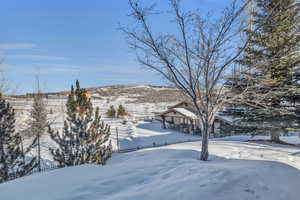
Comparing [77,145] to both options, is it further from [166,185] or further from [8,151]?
[166,185]

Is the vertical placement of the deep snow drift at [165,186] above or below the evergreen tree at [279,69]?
below

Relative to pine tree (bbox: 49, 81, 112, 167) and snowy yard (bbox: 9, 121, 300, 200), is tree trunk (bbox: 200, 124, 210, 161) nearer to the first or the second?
snowy yard (bbox: 9, 121, 300, 200)

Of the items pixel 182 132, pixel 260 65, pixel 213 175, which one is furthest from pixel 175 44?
pixel 182 132

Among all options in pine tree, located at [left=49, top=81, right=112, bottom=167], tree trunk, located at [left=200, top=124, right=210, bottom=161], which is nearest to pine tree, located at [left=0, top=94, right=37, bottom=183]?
pine tree, located at [left=49, top=81, right=112, bottom=167]

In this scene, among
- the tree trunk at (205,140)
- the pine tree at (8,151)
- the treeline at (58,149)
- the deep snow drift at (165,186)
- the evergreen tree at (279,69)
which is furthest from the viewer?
the treeline at (58,149)

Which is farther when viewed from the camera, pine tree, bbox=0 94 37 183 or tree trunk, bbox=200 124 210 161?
pine tree, bbox=0 94 37 183

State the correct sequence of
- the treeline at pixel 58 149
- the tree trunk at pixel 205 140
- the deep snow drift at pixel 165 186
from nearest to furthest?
the deep snow drift at pixel 165 186 < the tree trunk at pixel 205 140 < the treeline at pixel 58 149

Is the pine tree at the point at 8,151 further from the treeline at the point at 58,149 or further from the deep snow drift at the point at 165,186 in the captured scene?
the deep snow drift at the point at 165,186

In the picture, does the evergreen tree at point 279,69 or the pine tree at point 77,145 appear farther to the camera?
the pine tree at point 77,145

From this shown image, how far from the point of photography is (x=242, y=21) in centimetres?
517

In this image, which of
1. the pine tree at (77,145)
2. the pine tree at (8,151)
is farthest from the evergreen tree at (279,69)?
the pine tree at (8,151)

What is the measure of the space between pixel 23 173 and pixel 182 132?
52.7 ft

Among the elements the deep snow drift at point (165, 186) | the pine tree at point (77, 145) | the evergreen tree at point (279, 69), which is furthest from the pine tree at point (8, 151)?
the evergreen tree at point (279, 69)

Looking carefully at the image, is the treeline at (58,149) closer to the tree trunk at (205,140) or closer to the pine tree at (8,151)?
the pine tree at (8,151)
